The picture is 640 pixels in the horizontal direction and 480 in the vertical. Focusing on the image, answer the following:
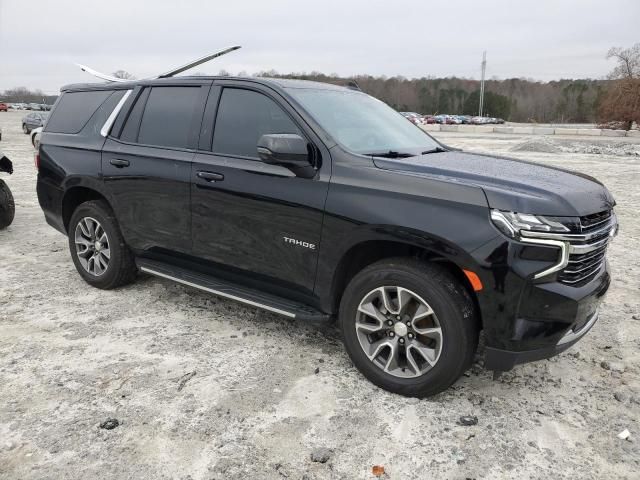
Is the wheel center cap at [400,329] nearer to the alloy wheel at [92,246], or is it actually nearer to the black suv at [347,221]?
the black suv at [347,221]

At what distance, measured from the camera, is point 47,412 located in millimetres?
2973

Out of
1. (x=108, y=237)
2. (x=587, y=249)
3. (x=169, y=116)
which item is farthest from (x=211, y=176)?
(x=587, y=249)

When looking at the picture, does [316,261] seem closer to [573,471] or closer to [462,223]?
[462,223]

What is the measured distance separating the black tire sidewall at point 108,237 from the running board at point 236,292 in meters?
0.31


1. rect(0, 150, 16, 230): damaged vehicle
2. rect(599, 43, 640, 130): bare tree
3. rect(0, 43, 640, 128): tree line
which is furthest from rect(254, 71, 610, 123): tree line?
rect(0, 150, 16, 230): damaged vehicle

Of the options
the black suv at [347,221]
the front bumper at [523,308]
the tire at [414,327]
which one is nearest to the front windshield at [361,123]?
the black suv at [347,221]

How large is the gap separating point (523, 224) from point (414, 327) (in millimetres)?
860

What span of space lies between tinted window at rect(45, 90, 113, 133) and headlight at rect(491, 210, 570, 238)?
3.74 meters

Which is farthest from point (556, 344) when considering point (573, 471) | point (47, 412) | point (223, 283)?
point (47, 412)

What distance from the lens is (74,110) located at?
506cm

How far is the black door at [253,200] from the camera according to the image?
11.3 ft

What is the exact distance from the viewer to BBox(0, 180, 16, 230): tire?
6996 millimetres

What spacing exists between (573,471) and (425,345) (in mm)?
962

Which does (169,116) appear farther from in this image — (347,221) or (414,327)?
(414,327)
